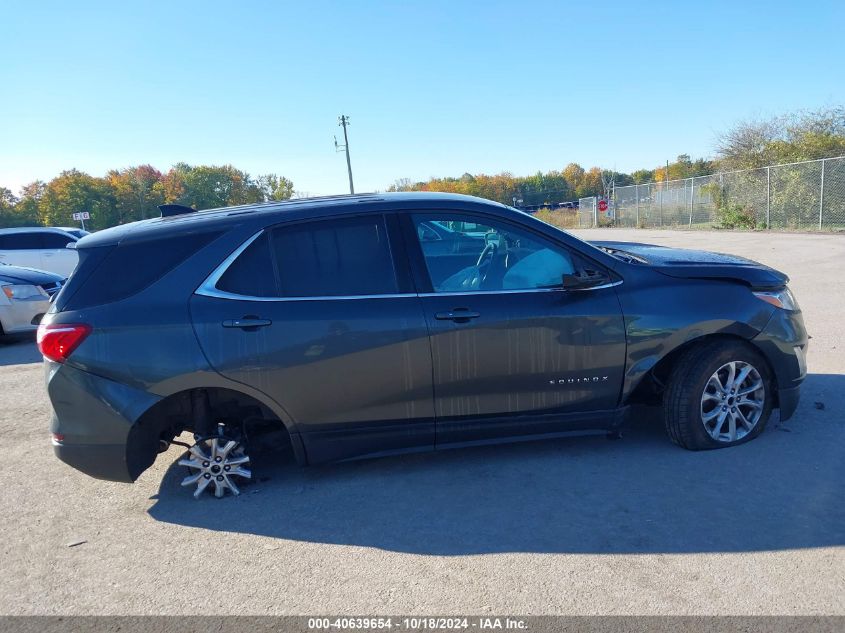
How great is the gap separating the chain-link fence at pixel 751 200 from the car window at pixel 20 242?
23.4m

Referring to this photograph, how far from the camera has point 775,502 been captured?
134 inches

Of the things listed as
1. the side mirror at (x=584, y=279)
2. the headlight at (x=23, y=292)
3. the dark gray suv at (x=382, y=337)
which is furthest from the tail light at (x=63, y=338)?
the headlight at (x=23, y=292)

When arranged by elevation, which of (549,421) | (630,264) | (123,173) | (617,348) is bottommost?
(549,421)

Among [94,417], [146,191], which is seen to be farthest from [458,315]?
[146,191]

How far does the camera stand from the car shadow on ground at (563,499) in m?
3.17

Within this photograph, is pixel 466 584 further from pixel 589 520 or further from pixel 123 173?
pixel 123 173

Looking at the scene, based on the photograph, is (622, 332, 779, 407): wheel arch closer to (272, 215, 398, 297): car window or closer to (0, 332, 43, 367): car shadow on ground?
(272, 215, 398, 297): car window

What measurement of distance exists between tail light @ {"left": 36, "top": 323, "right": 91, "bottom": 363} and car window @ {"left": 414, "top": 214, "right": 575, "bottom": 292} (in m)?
2.08

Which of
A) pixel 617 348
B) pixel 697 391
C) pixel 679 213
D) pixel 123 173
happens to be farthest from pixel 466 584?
pixel 123 173

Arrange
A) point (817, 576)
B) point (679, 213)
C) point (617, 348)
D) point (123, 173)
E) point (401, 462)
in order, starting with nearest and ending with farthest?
point (817, 576) → point (617, 348) → point (401, 462) → point (679, 213) → point (123, 173)

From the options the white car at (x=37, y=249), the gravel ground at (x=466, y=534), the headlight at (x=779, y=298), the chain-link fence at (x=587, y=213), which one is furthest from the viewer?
the chain-link fence at (x=587, y=213)

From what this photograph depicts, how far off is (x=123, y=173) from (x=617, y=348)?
64.8 meters

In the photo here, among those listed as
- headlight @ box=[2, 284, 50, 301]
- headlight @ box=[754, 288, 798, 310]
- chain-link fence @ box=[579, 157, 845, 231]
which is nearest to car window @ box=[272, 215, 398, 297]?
headlight @ box=[754, 288, 798, 310]

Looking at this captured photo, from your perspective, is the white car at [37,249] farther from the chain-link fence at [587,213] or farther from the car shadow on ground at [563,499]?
the chain-link fence at [587,213]
